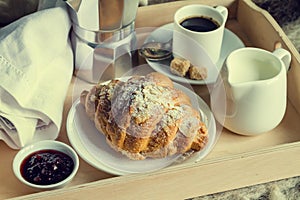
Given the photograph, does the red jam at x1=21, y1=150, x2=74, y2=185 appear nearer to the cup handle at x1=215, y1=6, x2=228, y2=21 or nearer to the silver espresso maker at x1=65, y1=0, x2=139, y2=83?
the silver espresso maker at x1=65, y1=0, x2=139, y2=83

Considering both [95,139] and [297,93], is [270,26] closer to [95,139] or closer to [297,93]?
[297,93]

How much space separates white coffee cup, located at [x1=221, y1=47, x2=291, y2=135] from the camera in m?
0.61

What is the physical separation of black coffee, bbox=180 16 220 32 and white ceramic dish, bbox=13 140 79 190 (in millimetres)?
215

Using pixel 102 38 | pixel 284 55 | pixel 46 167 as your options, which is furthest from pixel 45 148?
pixel 284 55

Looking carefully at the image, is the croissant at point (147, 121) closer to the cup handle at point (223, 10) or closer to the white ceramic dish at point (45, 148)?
the white ceramic dish at point (45, 148)

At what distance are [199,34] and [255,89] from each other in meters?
0.11

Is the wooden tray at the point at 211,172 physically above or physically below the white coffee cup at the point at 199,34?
below

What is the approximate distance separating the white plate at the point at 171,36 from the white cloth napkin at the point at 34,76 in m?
0.10

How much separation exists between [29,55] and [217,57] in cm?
22

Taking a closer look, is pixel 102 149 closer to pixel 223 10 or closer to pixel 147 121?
pixel 147 121

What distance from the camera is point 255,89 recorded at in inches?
23.8

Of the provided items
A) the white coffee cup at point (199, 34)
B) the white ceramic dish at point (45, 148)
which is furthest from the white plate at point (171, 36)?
the white ceramic dish at point (45, 148)

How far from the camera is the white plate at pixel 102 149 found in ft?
1.93

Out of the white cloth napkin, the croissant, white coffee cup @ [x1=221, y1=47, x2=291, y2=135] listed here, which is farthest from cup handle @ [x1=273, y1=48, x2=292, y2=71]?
the white cloth napkin
